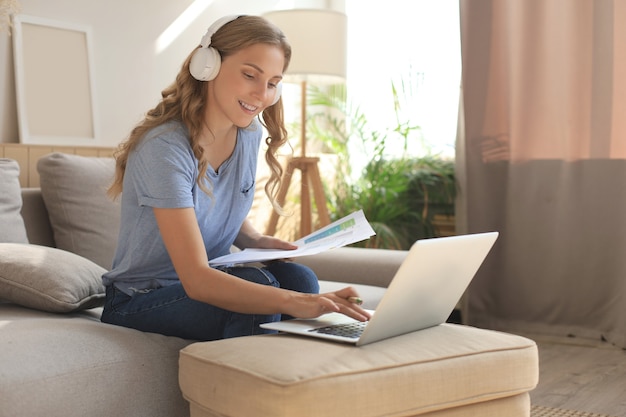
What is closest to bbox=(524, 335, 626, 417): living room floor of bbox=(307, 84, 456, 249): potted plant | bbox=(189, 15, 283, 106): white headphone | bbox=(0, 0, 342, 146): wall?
bbox=(307, 84, 456, 249): potted plant

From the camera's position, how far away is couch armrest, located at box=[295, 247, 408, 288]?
2.80 meters

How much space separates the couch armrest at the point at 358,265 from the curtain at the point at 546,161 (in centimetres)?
120

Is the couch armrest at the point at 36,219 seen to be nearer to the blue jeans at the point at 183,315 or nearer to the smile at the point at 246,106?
the blue jeans at the point at 183,315

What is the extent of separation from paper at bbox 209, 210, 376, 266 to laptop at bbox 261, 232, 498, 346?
0.50 feet

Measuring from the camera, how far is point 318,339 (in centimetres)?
164

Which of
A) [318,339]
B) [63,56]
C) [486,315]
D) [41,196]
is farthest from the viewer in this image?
[486,315]

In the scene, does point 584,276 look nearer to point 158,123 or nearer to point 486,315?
point 486,315

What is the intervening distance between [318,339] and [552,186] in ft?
8.10

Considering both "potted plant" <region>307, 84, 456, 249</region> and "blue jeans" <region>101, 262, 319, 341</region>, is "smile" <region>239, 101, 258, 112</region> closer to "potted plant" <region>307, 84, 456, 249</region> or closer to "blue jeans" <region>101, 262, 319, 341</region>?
"blue jeans" <region>101, 262, 319, 341</region>

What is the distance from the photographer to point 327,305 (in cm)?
163

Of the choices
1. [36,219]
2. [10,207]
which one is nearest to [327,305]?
[10,207]

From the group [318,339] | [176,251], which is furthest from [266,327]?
[176,251]

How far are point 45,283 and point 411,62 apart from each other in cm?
303

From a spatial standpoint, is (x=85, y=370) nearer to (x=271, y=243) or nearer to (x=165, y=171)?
(x=165, y=171)
